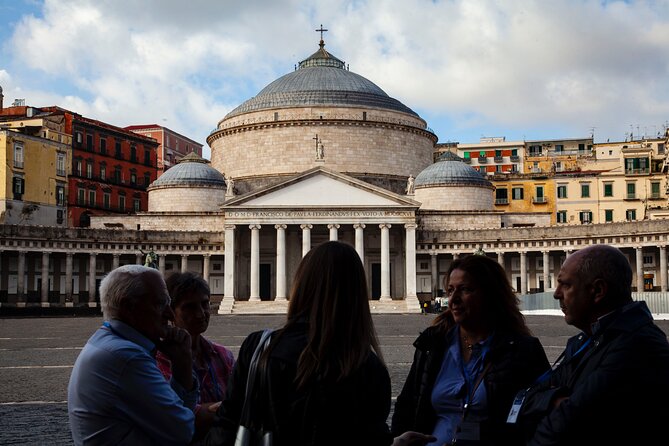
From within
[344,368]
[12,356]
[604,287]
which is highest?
[604,287]

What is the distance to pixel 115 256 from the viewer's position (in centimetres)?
6681

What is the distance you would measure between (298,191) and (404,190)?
44.8 feet

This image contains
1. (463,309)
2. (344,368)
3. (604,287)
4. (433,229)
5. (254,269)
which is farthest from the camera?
(433,229)

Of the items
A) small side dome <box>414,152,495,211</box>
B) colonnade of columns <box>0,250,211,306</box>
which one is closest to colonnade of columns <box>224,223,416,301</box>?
colonnade of columns <box>0,250,211,306</box>

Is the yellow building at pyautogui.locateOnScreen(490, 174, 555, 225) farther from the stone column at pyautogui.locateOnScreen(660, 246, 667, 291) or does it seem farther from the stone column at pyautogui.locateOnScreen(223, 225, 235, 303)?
the stone column at pyautogui.locateOnScreen(223, 225, 235, 303)

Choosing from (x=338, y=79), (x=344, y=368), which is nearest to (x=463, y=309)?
(x=344, y=368)

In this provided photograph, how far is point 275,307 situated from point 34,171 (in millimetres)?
24478

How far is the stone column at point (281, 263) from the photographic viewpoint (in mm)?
63344

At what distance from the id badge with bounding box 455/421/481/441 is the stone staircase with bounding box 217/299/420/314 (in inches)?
2157

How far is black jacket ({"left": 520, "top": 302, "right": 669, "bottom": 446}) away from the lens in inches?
199

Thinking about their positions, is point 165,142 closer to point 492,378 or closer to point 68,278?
point 68,278

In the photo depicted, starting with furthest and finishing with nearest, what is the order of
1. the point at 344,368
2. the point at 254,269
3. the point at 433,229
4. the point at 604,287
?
the point at 433,229
the point at 254,269
the point at 604,287
the point at 344,368

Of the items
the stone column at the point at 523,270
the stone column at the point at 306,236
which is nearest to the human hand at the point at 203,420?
the stone column at the point at 306,236

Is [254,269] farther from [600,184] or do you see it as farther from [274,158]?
[600,184]
